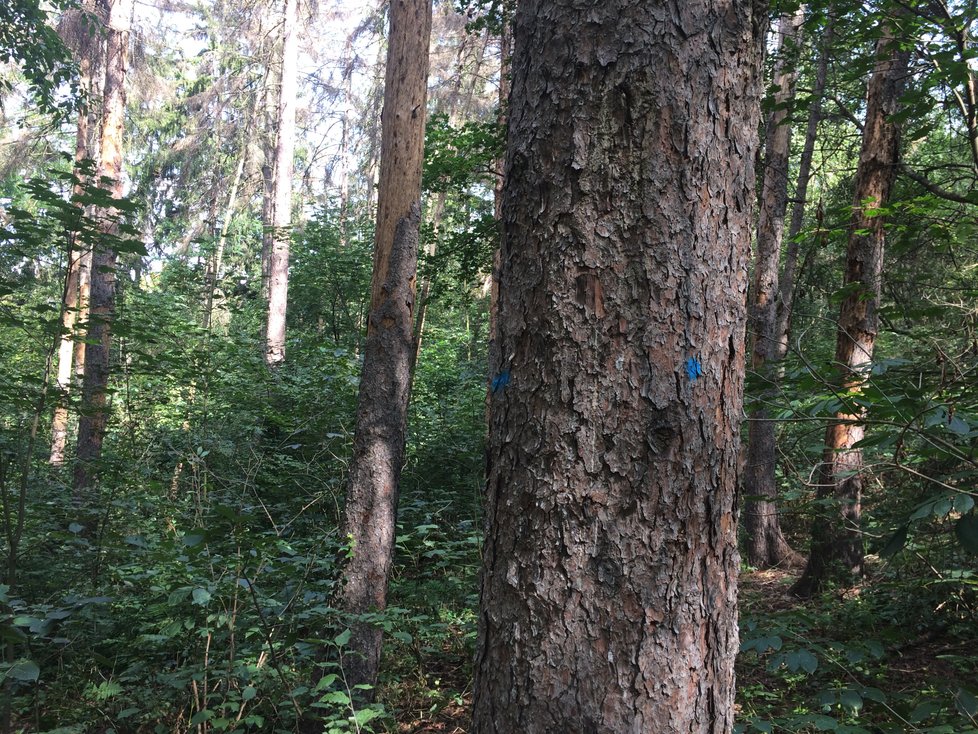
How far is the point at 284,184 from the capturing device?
639 inches

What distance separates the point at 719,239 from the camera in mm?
1372

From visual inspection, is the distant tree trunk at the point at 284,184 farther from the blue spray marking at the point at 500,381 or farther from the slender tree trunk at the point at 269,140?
the blue spray marking at the point at 500,381

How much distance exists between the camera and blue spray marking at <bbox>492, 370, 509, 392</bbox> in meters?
1.42

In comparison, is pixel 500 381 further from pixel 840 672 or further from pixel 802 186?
pixel 802 186

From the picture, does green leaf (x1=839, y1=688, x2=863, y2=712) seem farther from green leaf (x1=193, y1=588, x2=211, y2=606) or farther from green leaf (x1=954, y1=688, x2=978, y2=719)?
green leaf (x1=193, y1=588, x2=211, y2=606)

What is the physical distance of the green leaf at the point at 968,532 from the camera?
1.80 meters

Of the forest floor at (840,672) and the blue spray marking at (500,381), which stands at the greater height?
the blue spray marking at (500,381)

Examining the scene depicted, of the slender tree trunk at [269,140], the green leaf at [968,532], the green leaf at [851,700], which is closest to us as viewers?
the green leaf at [968,532]

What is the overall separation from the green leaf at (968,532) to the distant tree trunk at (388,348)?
3374mm

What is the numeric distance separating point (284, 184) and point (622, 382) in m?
16.4

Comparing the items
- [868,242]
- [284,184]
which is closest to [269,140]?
[284,184]

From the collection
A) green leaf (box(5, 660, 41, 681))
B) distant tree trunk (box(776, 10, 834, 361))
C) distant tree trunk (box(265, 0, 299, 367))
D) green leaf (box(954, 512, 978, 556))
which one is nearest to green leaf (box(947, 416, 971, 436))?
green leaf (box(954, 512, 978, 556))

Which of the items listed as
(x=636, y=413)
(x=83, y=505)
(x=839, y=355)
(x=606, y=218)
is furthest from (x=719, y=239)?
(x=83, y=505)

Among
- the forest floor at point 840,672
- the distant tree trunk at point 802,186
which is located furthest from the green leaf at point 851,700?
the distant tree trunk at point 802,186
